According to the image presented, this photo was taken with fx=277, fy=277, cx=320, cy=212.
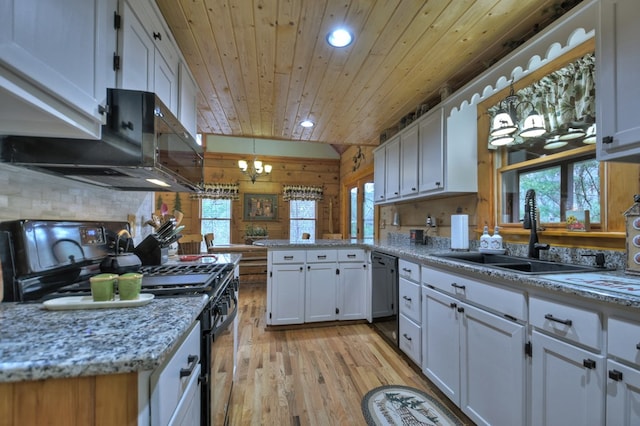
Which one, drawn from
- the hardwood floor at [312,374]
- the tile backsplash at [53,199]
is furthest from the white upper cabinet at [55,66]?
the hardwood floor at [312,374]

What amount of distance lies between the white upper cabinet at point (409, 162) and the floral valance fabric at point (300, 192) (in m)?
3.51

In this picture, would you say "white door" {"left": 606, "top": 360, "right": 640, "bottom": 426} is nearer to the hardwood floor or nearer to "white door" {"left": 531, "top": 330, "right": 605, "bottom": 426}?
"white door" {"left": 531, "top": 330, "right": 605, "bottom": 426}

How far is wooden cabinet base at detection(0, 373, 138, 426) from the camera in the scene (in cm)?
54

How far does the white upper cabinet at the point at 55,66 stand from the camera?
0.67 m

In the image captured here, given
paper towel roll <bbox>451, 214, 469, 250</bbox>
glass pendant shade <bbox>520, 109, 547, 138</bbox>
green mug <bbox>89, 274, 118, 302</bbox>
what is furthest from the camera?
paper towel roll <bbox>451, 214, 469, 250</bbox>

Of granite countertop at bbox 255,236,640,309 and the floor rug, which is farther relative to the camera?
the floor rug

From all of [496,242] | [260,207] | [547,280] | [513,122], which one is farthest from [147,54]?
[260,207]

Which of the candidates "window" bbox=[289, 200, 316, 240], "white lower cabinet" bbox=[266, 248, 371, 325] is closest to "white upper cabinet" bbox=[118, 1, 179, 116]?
"white lower cabinet" bbox=[266, 248, 371, 325]

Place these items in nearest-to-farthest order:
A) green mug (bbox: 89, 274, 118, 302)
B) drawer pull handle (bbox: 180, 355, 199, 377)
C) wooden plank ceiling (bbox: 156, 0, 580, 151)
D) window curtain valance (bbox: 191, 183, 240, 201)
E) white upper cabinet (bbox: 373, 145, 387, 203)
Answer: drawer pull handle (bbox: 180, 355, 199, 377) < green mug (bbox: 89, 274, 118, 302) < wooden plank ceiling (bbox: 156, 0, 580, 151) < white upper cabinet (bbox: 373, 145, 387, 203) < window curtain valance (bbox: 191, 183, 240, 201)

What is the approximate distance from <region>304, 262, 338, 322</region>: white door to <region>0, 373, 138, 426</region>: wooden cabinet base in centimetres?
249

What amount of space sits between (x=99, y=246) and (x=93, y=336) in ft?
3.14

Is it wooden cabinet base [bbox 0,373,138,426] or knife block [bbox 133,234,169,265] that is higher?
knife block [bbox 133,234,169,265]

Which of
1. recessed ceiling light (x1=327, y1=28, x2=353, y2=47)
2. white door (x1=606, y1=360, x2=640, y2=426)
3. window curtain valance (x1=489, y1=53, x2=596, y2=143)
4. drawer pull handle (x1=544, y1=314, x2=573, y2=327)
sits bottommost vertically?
white door (x1=606, y1=360, x2=640, y2=426)

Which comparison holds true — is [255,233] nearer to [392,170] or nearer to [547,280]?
[392,170]
